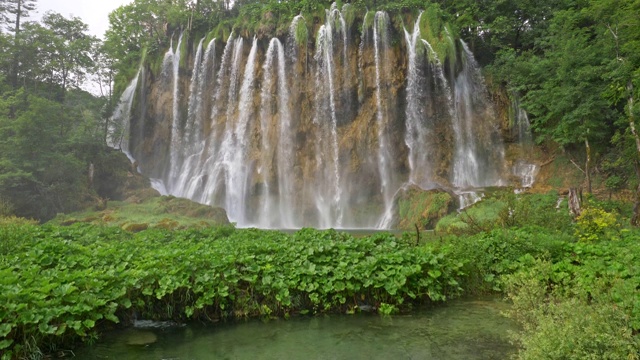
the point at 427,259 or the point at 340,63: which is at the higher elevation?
the point at 340,63

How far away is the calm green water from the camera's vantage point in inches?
168

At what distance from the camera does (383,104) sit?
24.4 meters

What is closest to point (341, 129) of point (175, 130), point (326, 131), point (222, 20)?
point (326, 131)

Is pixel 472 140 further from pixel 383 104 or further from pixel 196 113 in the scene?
pixel 196 113

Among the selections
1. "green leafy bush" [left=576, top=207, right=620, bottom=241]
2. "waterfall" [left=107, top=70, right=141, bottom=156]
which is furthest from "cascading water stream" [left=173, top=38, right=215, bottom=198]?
"green leafy bush" [left=576, top=207, right=620, bottom=241]

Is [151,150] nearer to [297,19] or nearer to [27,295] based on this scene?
[297,19]

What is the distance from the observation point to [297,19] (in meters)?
26.6

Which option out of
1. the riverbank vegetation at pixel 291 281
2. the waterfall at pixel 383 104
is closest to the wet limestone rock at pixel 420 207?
the waterfall at pixel 383 104

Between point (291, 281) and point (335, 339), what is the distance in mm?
986

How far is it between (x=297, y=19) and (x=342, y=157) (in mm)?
9640

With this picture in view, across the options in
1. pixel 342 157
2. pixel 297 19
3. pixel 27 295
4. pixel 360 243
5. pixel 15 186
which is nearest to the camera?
pixel 27 295

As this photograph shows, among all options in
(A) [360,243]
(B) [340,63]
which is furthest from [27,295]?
(B) [340,63]

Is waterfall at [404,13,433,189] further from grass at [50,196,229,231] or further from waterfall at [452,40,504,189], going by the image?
grass at [50,196,229,231]

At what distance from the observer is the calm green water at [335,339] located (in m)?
4.27
